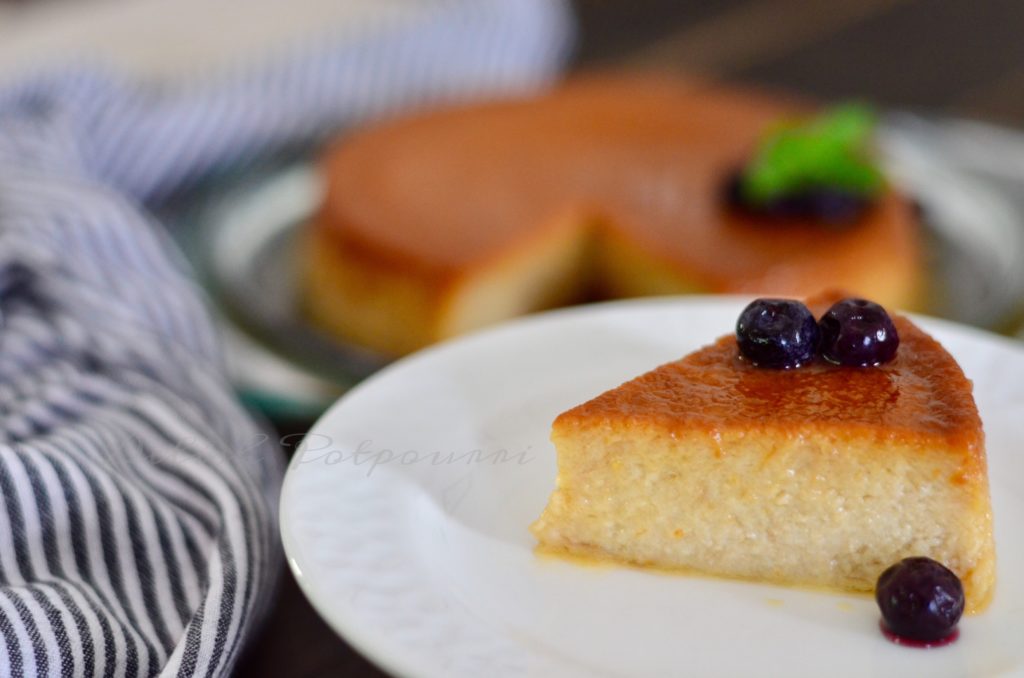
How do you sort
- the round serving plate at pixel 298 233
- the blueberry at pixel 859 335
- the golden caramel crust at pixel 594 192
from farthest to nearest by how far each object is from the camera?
the golden caramel crust at pixel 594 192 < the round serving plate at pixel 298 233 < the blueberry at pixel 859 335

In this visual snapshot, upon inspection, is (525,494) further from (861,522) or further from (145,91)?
A: (145,91)

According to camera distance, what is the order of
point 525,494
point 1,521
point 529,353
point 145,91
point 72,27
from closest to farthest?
point 1,521
point 525,494
point 529,353
point 145,91
point 72,27

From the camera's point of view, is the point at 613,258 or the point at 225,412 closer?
the point at 225,412

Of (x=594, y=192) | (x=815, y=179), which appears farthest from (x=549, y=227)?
(x=815, y=179)

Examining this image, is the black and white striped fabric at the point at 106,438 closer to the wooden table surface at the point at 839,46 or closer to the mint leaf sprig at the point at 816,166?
the mint leaf sprig at the point at 816,166

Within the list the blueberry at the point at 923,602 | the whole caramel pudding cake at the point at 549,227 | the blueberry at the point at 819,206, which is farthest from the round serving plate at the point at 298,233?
the blueberry at the point at 923,602

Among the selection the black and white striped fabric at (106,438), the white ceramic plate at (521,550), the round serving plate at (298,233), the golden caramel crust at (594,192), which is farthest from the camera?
the golden caramel crust at (594,192)

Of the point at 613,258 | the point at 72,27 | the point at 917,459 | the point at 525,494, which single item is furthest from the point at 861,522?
the point at 72,27
